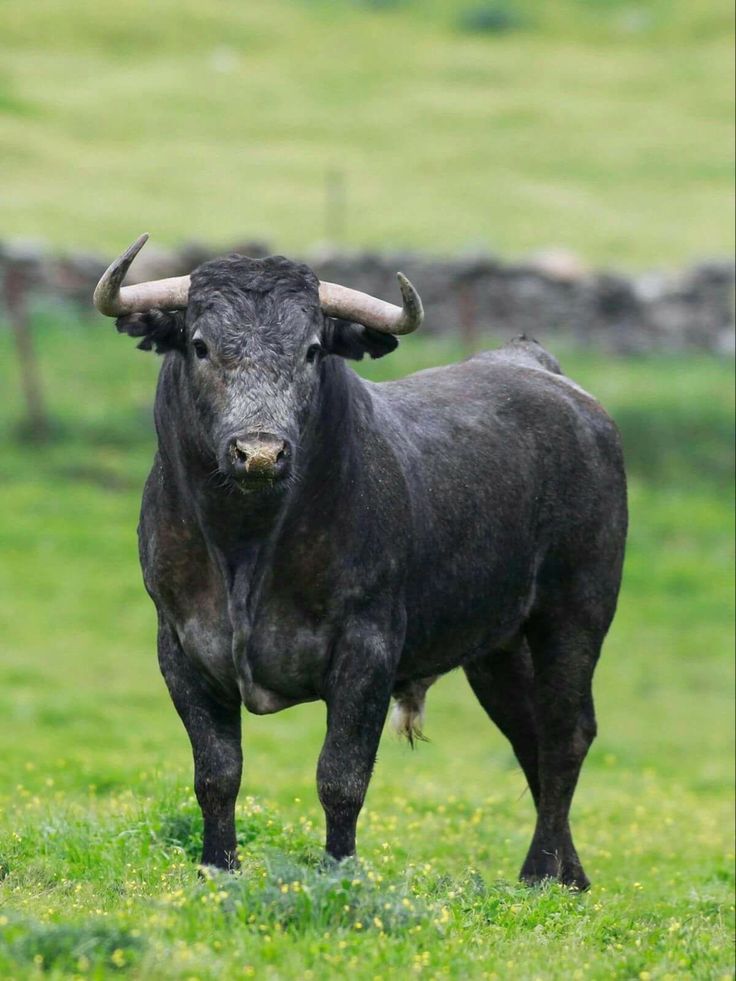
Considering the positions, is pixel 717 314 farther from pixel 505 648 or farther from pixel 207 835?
pixel 207 835

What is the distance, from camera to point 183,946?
253 inches

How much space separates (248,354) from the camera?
7773 mm

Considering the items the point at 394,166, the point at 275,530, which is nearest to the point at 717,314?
the point at 394,166

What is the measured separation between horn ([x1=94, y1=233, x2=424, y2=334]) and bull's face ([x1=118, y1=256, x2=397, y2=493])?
0.20 feet

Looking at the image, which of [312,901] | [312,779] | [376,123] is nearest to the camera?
[312,901]

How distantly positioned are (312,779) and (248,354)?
715 centimetres

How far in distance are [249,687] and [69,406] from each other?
18.8 metres

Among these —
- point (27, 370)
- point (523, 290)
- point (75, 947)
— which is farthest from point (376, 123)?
point (75, 947)

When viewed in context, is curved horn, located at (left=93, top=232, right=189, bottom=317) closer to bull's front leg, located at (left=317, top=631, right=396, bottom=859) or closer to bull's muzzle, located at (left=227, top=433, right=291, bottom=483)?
bull's muzzle, located at (left=227, top=433, right=291, bottom=483)

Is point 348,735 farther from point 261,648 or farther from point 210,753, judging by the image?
point 210,753

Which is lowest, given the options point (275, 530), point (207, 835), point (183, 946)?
point (207, 835)

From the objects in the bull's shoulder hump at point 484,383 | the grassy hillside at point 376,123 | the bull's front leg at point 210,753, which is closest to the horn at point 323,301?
the bull's shoulder hump at point 484,383

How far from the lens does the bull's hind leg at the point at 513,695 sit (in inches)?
412

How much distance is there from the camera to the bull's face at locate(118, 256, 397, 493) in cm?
750
